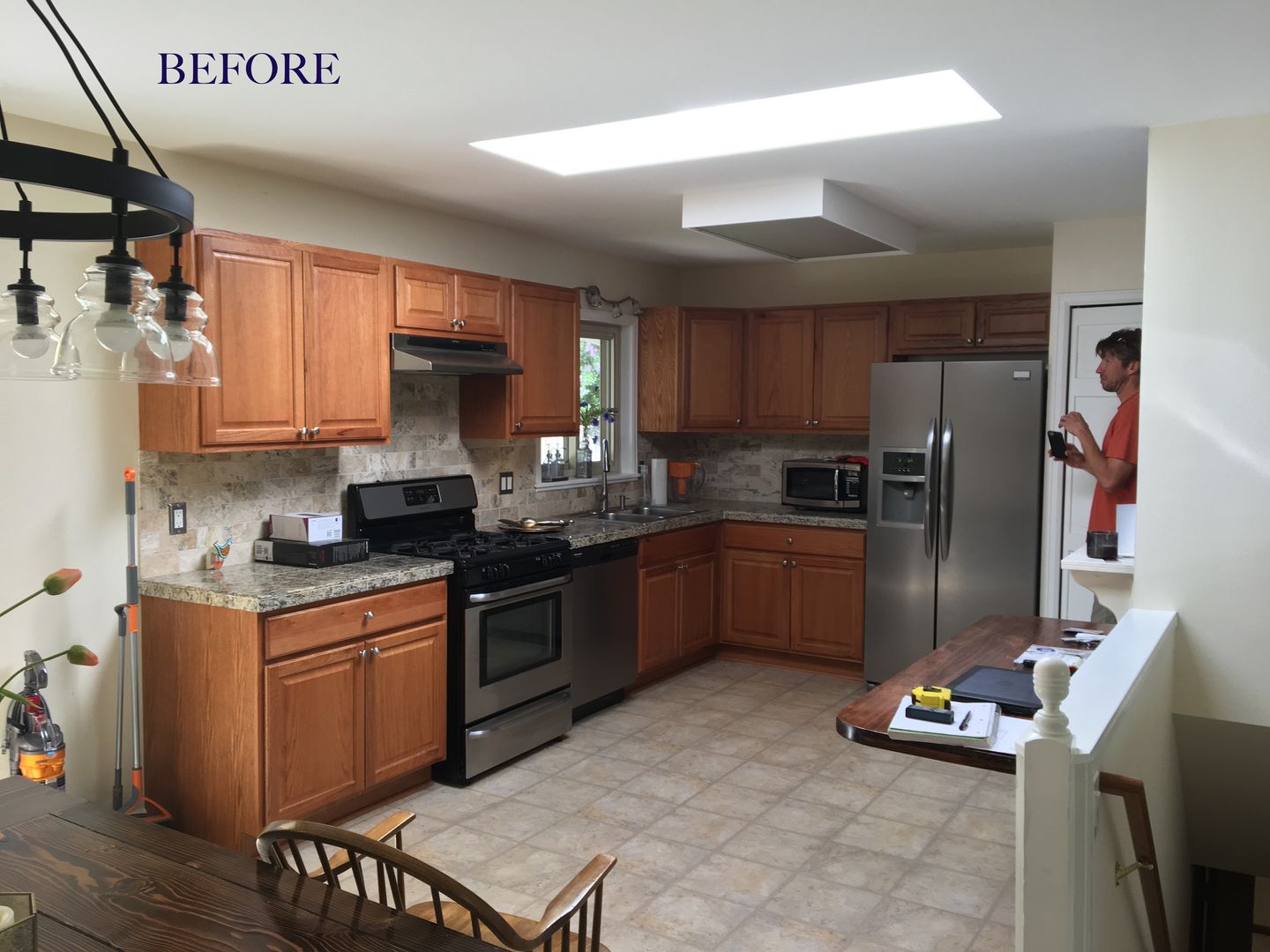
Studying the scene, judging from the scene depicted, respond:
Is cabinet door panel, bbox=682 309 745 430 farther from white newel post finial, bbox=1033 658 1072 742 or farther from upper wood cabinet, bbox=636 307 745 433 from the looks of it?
white newel post finial, bbox=1033 658 1072 742

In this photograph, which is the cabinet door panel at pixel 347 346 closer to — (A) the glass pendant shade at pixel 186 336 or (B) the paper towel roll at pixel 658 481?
(A) the glass pendant shade at pixel 186 336

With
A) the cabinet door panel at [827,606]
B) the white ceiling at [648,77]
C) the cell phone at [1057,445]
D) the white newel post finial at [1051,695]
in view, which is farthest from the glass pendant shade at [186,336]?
the cabinet door panel at [827,606]

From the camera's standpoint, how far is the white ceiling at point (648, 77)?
2.31 metres

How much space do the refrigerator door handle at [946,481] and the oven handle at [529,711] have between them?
2191 mm

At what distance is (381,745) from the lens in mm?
3773

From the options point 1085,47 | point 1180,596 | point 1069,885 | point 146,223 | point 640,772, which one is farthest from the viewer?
point 640,772

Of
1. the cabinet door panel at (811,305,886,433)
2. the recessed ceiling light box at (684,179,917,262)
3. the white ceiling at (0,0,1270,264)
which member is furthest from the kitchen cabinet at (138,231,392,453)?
the cabinet door panel at (811,305,886,433)

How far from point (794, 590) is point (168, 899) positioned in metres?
4.54

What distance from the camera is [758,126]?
348cm

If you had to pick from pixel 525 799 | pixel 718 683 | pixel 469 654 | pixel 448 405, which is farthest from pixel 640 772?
pixel 448 405

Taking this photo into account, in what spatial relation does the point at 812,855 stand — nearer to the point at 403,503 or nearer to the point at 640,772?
the point at 640,772

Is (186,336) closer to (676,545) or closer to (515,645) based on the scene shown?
(515,645)

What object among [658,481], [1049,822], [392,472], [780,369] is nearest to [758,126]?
[392,472]

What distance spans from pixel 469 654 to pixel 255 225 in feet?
6.22
